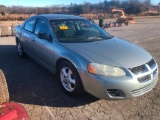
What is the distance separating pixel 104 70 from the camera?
10.0 ft

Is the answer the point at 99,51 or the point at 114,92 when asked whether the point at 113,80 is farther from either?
the point at 99,51

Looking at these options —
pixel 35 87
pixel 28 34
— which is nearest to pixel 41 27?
pixel 28 34

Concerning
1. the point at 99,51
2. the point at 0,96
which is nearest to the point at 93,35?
the point at 99,51

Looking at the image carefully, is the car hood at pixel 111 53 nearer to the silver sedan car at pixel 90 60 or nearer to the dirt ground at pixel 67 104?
the silver sedan car at pixel 90 60

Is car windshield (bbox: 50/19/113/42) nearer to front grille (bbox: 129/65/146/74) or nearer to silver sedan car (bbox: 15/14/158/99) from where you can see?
silver sedan car (bbox: 15/14/158/99)

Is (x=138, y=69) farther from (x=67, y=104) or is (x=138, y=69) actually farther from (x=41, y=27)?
(x=41, y=27)

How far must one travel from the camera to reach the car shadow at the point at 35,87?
11.5ft

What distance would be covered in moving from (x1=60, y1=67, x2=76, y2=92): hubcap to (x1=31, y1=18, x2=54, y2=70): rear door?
453 millimetres

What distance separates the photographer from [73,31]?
4.27m

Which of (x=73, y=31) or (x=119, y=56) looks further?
(x=73, y=31)

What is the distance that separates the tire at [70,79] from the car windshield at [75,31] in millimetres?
610

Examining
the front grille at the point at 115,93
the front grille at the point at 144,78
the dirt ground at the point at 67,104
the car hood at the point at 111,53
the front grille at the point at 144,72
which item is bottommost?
the dirt ground at the point at 67,104

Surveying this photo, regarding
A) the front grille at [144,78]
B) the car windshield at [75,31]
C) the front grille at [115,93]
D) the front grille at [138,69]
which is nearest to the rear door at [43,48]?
the car windshield at [75,31]

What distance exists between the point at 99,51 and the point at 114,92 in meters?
0.78
